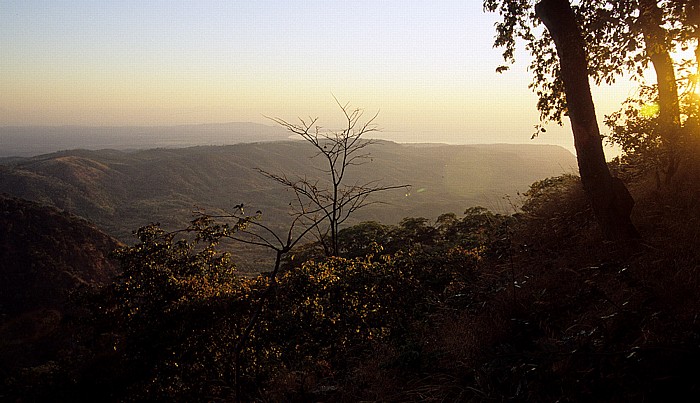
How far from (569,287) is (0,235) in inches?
1643

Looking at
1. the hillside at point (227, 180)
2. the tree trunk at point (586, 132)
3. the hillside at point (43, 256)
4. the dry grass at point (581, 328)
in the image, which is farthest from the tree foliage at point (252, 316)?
the hillside at point (227, 180)

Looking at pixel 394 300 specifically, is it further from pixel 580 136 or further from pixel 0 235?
pixel 0 235

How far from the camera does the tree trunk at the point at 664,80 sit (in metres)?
5.64

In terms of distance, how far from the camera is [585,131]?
5.91 meters

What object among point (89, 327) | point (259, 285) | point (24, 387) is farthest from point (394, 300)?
point (24, 387)

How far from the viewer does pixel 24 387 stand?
A: 705 cm

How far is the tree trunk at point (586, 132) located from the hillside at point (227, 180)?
32.6m

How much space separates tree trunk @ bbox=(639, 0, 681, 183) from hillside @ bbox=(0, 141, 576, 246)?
30.9 metres

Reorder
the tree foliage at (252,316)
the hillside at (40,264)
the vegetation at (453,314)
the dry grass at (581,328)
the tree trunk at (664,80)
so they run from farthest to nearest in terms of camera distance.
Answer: the hillside at (40,264) < the tree foliage at (252,316) < the tree trunk at (664,80) < the vegetation at (453,314) < the dry grass at (581,328)

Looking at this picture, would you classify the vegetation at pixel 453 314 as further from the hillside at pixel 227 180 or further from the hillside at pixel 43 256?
the hillside at pixel 227 180

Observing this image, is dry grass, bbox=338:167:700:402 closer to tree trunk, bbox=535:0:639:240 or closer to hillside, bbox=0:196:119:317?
tree trunk, bbox=535:0:639:240

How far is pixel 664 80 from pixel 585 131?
343 centimetres

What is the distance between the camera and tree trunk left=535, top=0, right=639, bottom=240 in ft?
18.8

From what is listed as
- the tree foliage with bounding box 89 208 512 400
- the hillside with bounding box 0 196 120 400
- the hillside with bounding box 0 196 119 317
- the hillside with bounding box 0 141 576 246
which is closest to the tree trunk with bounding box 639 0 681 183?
the tree foliage with bounding box 89 208 512 400
